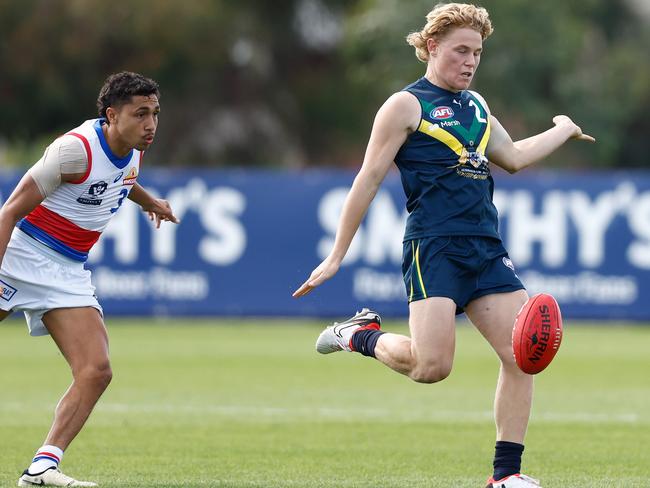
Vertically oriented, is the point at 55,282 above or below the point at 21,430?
above

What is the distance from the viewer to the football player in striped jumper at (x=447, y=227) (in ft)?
24.5

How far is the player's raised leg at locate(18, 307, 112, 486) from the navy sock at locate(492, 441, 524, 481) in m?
2.29

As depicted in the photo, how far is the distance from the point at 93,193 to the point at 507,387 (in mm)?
2646

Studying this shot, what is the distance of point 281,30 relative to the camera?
45.8m

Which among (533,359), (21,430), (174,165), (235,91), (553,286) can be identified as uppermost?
(235,91)

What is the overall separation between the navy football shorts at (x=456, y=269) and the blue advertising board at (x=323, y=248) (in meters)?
14.3

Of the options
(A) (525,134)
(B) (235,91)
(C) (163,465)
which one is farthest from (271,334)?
(B) (235,91)

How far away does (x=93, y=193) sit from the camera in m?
7.98

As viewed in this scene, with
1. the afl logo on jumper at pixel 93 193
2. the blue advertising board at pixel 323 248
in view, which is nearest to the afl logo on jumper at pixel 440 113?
the afl logo on jumper at pixel 93 193

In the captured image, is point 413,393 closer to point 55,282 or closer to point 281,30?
point 55,282

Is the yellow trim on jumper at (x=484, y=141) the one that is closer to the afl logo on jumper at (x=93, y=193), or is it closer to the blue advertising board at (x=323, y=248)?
the afl logo on jumper at (x=93, y=193)

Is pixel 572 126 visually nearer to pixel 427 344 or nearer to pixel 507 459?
pixel 427 344

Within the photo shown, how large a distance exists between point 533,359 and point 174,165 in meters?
35.3

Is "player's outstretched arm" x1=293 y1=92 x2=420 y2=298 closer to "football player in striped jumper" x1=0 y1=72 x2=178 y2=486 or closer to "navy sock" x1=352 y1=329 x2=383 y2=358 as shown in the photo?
"navy sock" x1=352 y1=329 x2=383 y2=358
